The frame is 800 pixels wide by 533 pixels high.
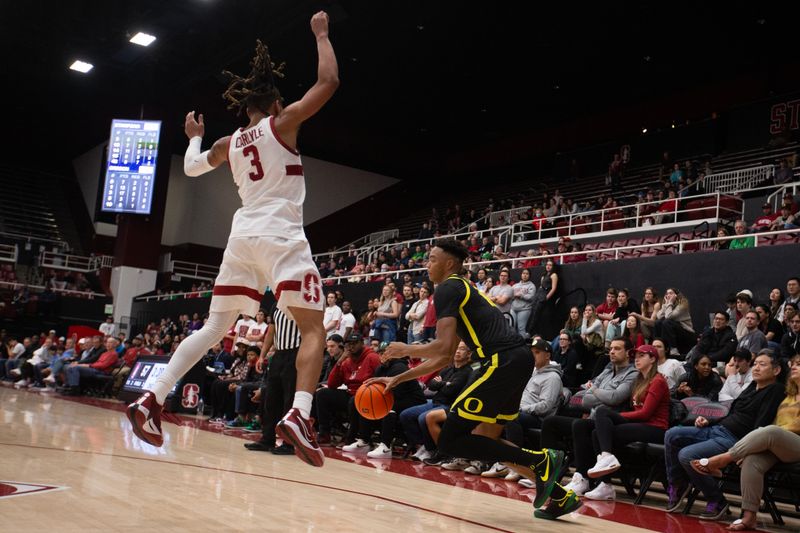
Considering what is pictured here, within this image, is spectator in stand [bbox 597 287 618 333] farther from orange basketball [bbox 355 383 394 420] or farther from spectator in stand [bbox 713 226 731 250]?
orange basketball [bbox 355 383 394 420]

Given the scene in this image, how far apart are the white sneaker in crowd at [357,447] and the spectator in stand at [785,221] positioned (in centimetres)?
694

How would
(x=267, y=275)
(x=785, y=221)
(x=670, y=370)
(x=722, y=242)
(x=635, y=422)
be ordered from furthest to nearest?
1. (x=722, y=242)
2. (x=785, y=221)
3. (x=670, y=370)
4. (x=635, y=422)
5. (x=267, y=275)

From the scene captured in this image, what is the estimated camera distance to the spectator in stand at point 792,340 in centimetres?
813

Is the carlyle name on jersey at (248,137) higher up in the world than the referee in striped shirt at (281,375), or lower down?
higher up

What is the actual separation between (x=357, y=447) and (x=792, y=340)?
4.69m

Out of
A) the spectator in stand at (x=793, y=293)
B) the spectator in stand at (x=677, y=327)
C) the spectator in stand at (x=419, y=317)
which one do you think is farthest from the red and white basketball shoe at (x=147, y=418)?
the spectator in stand at (x=419, y=317)

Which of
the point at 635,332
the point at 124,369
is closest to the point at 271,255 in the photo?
the point at 635,332

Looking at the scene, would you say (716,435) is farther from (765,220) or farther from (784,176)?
(784,176)

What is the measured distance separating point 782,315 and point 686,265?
8.80ft

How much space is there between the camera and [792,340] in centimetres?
823

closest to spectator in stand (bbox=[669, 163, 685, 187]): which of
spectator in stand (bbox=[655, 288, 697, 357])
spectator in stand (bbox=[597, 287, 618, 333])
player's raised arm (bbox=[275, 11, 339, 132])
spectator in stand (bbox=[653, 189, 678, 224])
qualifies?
spectator in stand (bbox=[653, 189, 678, 224])

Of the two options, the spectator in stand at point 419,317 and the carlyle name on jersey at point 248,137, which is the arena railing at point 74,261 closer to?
the spectator in stand at point 419,317

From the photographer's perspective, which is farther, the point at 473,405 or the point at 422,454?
the point at 422,454

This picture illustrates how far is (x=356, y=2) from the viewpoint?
18.3 meters
